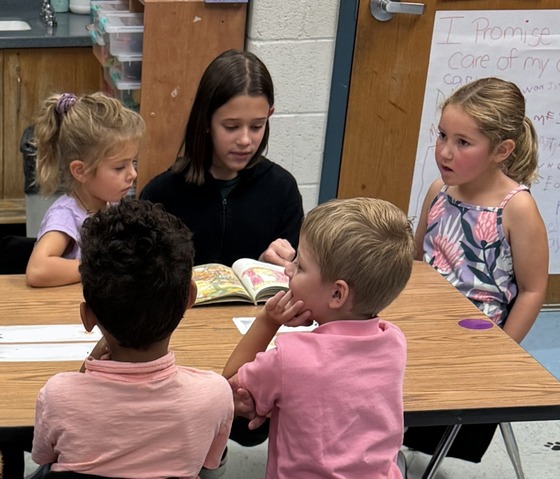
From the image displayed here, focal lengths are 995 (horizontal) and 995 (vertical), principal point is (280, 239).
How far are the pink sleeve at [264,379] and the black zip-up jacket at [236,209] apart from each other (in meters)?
1.00

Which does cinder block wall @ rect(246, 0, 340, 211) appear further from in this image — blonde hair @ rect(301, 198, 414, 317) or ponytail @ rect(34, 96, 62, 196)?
blonde hair @ rect(301, 198, 414, 317)

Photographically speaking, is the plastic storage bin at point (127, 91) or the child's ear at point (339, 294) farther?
the plastic storage bin at point (127, 91)

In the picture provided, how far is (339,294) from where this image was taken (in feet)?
5.56

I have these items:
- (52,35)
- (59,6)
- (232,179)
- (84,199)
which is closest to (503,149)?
(232,179)

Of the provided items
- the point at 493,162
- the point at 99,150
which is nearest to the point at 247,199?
the point at 99,150

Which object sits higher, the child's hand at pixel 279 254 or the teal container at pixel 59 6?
the teal container at pixel 59 6

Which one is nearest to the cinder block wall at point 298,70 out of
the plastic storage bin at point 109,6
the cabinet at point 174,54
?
the cabinet at point 174,54

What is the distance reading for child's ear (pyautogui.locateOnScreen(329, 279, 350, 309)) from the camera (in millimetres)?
1674

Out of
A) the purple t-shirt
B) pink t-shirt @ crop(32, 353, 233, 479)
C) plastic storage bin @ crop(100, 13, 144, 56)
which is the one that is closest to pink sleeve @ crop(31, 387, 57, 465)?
pink t-shirt @ crop(32, 353, 233, 479)

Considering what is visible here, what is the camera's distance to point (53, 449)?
1.58 m

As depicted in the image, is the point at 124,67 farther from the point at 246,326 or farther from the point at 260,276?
the point at 246,326

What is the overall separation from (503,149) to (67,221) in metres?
1.09

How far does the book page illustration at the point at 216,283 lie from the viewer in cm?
217

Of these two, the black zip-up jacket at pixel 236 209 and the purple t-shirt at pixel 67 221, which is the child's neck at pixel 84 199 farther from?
the black zip-up jacket at pixel 236 209
